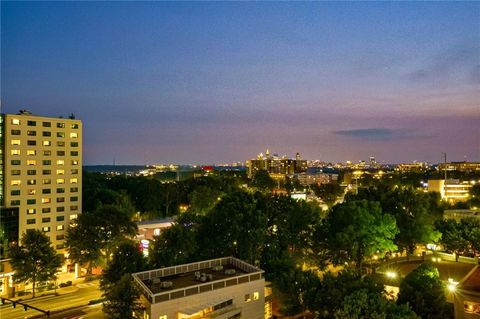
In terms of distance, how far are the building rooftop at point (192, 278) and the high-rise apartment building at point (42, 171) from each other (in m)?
26.2

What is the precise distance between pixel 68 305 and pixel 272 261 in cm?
1791

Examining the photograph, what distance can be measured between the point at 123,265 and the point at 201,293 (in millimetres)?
10344

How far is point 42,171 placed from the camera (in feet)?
146

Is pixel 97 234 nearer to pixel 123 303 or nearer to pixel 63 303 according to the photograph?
pixel 63 303

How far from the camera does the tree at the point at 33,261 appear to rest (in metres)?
33.1

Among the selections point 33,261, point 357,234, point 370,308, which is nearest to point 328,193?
point 357,234

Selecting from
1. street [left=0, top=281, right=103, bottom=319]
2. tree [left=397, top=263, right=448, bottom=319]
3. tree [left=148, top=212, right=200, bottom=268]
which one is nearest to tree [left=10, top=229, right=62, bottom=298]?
street [left=0, top=281, right=103, bottom=319]

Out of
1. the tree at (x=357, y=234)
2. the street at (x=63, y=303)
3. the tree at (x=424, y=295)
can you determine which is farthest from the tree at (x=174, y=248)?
the tree at (x=424, y=295)

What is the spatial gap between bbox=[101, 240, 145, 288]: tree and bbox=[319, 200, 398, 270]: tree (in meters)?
16.1

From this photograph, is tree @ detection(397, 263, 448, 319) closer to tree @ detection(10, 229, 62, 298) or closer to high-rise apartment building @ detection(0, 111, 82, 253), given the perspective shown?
tree @ detection(10, 229, 62, 298)

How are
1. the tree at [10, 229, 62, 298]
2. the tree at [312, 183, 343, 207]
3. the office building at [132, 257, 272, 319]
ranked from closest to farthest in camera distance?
1. the office building at [132, 257, 272, 319]
2. the tree at [10, 229, 62, 298]
3. the tree at [312, 183, 343, 207]

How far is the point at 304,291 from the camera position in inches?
850

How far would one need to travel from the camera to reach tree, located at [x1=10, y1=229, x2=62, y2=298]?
33.1 m

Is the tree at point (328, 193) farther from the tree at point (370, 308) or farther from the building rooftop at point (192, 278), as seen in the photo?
the tree at point (370, 308)
